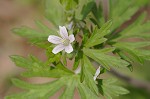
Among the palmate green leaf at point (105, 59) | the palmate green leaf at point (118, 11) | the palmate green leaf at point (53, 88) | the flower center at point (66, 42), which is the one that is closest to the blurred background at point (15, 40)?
the palmate green leaf at point (118, 11)

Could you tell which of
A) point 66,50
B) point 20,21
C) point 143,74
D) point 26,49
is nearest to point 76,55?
point 66,50

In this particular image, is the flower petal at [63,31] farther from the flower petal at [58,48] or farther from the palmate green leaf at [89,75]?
the palmate green leaf at [89,75]

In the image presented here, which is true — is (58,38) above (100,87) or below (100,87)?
above

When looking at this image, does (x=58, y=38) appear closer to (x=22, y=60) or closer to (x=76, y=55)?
(x=76, y=55)

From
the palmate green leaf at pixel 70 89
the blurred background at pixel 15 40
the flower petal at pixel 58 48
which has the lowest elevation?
the palmate green leaf at pixel 70 89

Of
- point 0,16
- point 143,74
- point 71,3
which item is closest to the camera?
point 71,3

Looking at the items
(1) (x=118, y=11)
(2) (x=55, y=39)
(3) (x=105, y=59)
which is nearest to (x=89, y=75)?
(3) (x=105, y=59)
